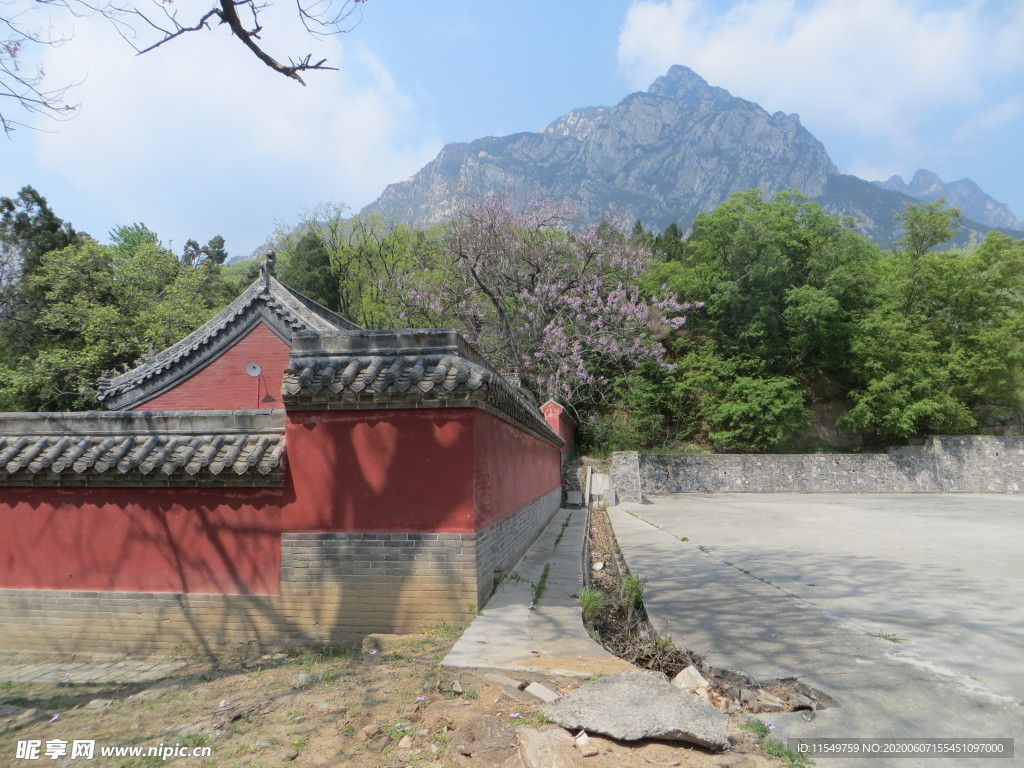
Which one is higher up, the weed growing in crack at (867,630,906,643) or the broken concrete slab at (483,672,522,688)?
the broken concrete slab at (483,672,522,688)

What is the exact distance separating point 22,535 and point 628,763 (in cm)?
586

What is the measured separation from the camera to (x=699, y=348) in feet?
84.1

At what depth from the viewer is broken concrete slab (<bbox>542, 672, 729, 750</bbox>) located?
2613mm

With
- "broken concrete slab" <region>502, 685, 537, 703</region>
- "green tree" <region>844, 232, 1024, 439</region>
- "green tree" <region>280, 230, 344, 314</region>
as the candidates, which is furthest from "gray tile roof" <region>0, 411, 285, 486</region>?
"green tree" <region>844, 232, 1024, 439</region>

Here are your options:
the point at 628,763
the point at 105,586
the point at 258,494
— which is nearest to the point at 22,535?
the point at 105,586

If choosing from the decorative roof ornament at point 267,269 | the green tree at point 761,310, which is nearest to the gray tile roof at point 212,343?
the decorative roof ornament at point 267,269

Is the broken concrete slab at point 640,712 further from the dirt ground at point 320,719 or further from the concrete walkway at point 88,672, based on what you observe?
the concrete walkway at point 88,672

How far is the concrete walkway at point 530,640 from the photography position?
11.5ft

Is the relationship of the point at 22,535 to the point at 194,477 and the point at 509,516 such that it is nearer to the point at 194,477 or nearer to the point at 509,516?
the point at 194,477

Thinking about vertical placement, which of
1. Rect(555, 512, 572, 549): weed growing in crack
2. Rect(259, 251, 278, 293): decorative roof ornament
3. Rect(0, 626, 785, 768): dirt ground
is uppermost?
Rect(259, 251, 278, 293): decorative roof ornament

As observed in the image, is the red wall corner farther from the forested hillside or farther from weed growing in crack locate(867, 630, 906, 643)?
the forested hillside

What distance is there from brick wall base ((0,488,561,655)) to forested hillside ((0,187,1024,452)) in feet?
48.8

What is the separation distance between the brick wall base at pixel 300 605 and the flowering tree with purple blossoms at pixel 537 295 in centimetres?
1484

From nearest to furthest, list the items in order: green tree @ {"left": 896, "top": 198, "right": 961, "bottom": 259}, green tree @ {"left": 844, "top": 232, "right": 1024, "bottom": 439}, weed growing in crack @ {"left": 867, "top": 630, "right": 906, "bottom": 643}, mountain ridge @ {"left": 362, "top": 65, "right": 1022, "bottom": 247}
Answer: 1. weed growing in crack @ {"left": 867, "top": 630, "right": 906, "bottom": 643}
2. green tree @ {"left": 844, "top": 232, "right": 1024, "bottom": 439}
3. green tree @ {"left": 896, "top": 198, "right": 961, "bottom": 259}
4. mountain ridge @ {"left": 362, "top": 65, "right": 1022, "bottom": 247}
